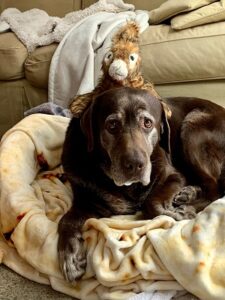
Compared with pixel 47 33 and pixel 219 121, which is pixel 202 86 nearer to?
pixel 219 121

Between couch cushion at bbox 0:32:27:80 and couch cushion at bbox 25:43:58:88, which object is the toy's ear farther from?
couch cushion at bbox 0:32:27:80

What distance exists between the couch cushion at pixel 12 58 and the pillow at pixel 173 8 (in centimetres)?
76

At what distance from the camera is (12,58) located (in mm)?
2541

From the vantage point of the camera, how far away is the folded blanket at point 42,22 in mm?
2572

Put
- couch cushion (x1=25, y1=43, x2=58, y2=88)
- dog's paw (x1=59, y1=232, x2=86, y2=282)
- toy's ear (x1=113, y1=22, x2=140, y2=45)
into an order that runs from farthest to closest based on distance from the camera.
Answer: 1. couch cushion (x1=25, y1=43, x2=58, y2=88)
2. toy's ear (x1=113, y1=22, x2=140, y2=45)
3. dog's paw (x1=59, y1=232, x2=86, y2=282)

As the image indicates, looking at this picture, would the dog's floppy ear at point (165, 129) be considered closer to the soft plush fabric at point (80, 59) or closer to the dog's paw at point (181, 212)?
the dog's paw at point (181, 212)

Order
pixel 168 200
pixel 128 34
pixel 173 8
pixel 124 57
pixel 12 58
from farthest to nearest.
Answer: pixel 12 58 → pixel 173 8 → pixel 128 34 → pixel 124 57 → pixel 168 200

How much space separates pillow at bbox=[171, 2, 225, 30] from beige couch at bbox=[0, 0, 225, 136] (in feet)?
0.09

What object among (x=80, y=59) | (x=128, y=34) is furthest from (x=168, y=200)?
(x=80, y=59)

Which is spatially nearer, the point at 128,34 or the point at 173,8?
the point at 128,34

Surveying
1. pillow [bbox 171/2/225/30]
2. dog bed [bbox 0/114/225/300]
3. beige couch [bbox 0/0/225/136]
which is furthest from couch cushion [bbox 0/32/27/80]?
dog bed [bbox 0/114/225/300]

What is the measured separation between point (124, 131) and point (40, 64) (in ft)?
4.12

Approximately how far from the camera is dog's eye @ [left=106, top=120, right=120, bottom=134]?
4.60 ft

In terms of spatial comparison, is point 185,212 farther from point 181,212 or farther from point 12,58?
point 12,58
